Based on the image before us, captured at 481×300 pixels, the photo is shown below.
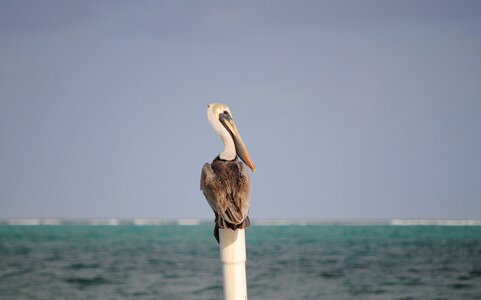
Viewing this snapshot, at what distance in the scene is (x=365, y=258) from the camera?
4028 centimetres

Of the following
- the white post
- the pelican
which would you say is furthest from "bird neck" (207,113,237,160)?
the white post

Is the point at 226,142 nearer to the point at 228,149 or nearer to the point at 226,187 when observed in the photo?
the point at 228,149

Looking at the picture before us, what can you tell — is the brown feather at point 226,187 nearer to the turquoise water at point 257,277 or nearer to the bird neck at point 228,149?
the bird neck at point 228,149

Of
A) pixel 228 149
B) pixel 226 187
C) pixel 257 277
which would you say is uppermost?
pixel 228 149

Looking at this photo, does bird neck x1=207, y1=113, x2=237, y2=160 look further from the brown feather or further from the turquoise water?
the turquoise water

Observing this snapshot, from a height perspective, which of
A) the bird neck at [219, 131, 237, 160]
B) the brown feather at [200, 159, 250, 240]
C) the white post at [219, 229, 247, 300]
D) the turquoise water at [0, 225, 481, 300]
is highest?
the bird neck at [219, 131, 237, 160]

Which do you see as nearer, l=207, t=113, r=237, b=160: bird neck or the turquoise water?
l=207, t=113, r=237, b=160: bird neck

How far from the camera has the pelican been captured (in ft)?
16.6

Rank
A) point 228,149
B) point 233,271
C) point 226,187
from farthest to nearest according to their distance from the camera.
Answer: point 228,149 → point 226,187 → point 233,271

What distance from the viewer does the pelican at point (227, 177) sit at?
5.07 meters

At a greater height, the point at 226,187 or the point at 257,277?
the point at 226,187

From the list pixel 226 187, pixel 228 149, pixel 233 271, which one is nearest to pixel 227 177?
pixel 226 187

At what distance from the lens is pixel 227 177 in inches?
210

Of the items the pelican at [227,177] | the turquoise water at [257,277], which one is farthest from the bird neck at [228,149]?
the turquoise water at [257,277]
